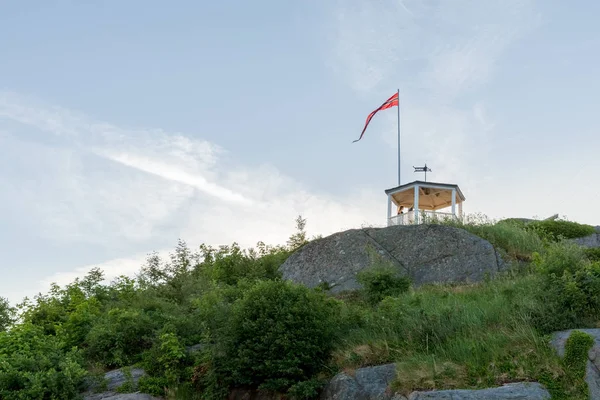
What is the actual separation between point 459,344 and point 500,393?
4.20 feet

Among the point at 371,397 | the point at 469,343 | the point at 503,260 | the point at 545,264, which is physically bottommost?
the point at 371,397

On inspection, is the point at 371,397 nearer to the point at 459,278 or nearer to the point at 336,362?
the point at 336,362

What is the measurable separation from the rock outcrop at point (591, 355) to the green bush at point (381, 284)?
16.9ft

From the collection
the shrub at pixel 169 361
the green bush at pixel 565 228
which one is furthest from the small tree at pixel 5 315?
the green bush at pixel 565 228

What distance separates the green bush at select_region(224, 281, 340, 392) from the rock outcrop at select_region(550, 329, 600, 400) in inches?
133

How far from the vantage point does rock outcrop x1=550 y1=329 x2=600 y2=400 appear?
7.59 metres

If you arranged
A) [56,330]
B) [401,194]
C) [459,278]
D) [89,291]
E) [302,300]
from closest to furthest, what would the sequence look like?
[302,300]
[56,330]
[459,278]
[89,291]
[401,194]

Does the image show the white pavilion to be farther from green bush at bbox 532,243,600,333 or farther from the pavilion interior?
green bush at bbox 532,243,600,333

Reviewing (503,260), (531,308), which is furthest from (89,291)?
(531,308)

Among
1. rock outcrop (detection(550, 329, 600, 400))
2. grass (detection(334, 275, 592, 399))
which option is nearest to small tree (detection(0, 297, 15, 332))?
grass (detection(334, 275, 592, 399))

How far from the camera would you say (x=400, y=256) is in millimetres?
16688

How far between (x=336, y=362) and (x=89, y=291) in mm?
11101

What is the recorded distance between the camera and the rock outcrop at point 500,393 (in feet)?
24.1

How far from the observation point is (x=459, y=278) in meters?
15.5
